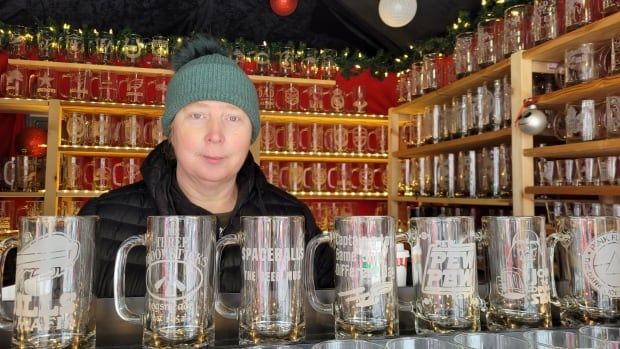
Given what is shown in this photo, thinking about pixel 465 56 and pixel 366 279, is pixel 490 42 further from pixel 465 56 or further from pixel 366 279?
pixel 366 279

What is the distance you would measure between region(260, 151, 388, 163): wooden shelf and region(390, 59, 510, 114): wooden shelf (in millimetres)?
393

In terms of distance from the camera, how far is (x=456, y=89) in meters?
3.06

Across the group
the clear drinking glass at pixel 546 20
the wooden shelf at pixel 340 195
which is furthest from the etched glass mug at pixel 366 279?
the wooden shelf at pixel 340 195

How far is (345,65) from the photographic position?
448 cm

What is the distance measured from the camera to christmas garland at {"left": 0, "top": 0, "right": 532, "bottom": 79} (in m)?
3.46

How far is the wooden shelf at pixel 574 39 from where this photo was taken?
1940 millimetres

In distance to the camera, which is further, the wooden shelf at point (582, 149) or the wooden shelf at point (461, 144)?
the wooden shelf at point (461, 144)

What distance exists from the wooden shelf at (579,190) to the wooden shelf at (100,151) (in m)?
2.46

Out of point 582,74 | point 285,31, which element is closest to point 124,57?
point 285,31

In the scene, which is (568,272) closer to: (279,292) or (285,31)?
(279,292)

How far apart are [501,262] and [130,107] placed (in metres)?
3.33

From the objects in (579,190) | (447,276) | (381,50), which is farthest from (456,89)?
(447,276)

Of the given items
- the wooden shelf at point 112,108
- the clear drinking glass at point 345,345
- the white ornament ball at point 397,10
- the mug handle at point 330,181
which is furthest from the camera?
the mug handle at point 330,181

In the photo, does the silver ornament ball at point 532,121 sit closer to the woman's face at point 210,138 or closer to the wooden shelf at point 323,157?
the woman's face at point 210,138
